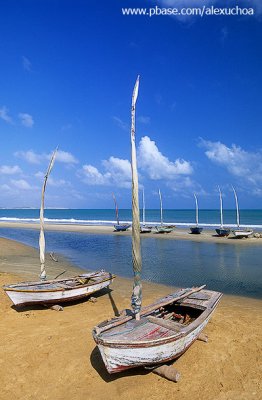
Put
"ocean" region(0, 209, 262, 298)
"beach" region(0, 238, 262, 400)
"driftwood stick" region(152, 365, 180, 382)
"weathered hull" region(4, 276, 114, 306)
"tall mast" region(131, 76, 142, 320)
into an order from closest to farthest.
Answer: "beach" region(0, 238, 262, 400) → "driftwood stick" region(152, 365, 180, 382) → "tall mast" region(131, 76, 142, 320) → "weathered hull" region(4, 276, 114, 306) → "ocean" region(0, 209, 262, 298)

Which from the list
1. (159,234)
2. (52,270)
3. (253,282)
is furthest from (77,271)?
(159,234)

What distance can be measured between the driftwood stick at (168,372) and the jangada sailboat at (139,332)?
0.23 meters

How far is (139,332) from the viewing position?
8.70m

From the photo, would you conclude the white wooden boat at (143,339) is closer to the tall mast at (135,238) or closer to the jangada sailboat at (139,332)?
the jangada sailboat at (139,332)

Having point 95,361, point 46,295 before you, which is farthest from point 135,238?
point 46,295

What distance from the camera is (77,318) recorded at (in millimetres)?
13352

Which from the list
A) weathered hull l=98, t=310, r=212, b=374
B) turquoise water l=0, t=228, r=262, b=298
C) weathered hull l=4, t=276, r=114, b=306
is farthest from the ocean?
weathered hull l=98, t=310, r=212, b=374

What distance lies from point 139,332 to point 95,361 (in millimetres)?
2055

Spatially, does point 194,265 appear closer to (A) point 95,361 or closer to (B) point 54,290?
(B) point 54,290

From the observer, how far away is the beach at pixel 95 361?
8094 millimetres

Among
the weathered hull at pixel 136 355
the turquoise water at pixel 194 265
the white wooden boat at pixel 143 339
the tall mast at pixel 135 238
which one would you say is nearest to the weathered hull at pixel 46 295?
the white wooden boat at pixel 143 339

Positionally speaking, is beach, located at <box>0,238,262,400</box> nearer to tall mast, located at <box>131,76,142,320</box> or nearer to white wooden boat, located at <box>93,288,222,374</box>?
white wooden boat, located at <box>93,288,222,374</box>

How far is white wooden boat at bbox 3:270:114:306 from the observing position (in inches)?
527

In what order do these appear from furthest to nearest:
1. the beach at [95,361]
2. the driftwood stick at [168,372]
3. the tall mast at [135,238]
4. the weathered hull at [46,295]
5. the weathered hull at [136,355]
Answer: the weathered hull at [46,295] → the tall mast at [135,238] → the driftwood stick at [168,372] → the beach at [95,361] → the weathered hull at [136,355]
